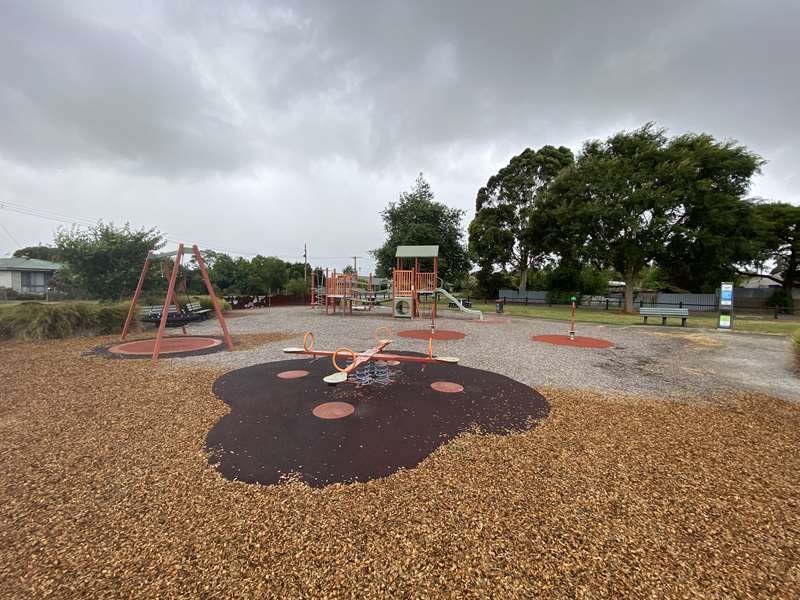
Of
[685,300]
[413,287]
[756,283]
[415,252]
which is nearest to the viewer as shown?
[413,287]

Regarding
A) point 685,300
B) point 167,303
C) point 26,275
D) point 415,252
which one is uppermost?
point 415,252

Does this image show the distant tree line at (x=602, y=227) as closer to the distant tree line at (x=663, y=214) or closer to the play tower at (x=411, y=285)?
the distant tree line at (x=663, y=214)

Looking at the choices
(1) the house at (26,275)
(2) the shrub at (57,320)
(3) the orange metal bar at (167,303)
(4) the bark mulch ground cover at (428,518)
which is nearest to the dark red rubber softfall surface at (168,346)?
(3) the orange metal bar at (167,303)

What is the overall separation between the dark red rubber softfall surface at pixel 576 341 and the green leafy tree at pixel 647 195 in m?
15.7

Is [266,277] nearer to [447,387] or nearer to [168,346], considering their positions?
[168,346]

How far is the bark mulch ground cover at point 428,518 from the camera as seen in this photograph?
2.05 m

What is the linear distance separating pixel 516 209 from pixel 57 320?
34.8 m

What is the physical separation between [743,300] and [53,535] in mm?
43580

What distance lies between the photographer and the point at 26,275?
39188mm

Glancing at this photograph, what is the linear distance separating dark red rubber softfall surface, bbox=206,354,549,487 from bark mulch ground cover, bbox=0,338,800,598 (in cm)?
23

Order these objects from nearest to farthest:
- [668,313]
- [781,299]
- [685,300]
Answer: [668,313] < [781,299] < [685,300]

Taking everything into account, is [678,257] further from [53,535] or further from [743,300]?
[53,535]

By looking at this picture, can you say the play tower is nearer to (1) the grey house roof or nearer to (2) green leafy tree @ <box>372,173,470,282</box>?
(2) green leafy tree @ <box>372,173,470,282</box>

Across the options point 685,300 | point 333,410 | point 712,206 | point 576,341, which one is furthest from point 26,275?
point 685,300
